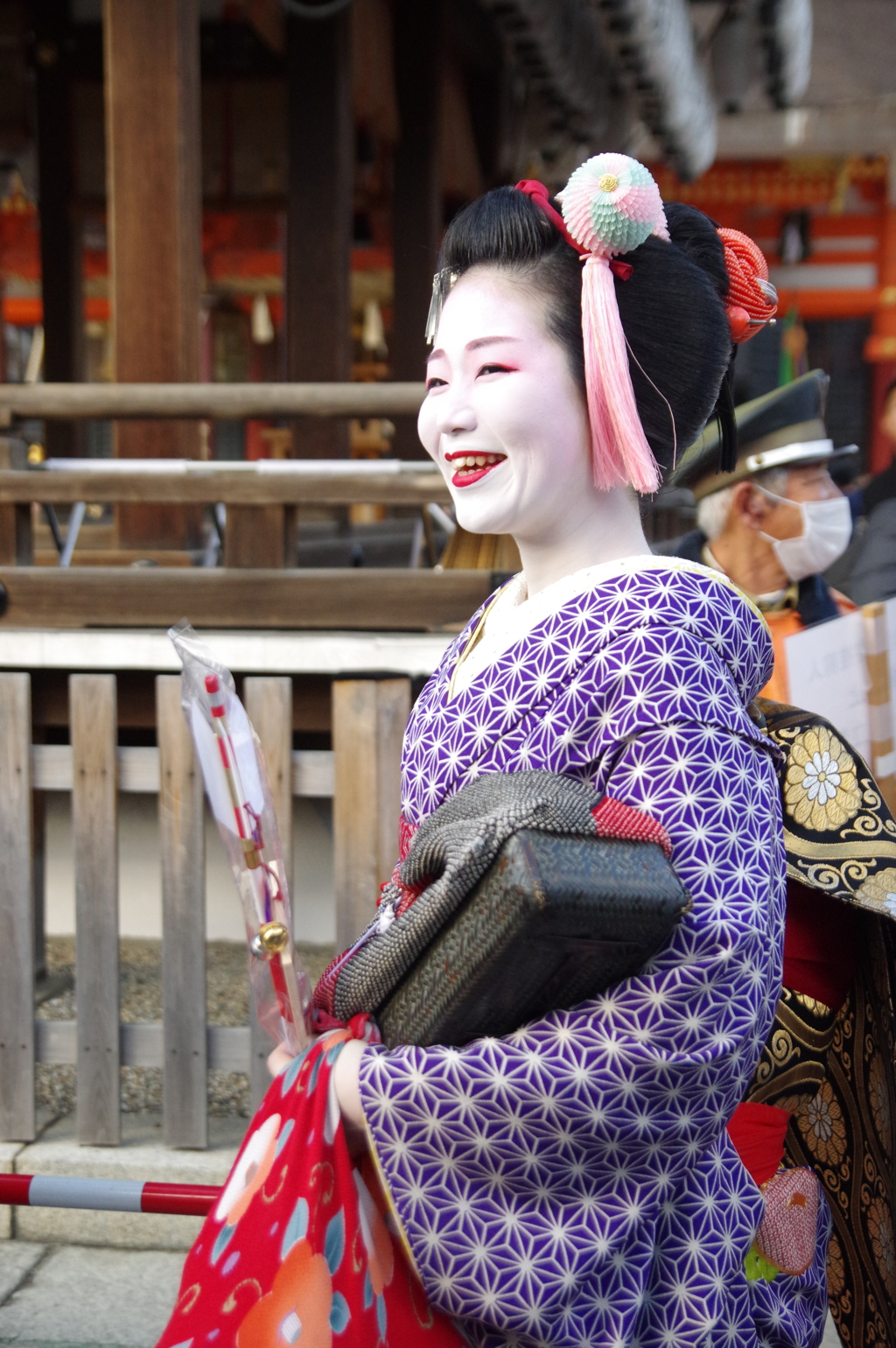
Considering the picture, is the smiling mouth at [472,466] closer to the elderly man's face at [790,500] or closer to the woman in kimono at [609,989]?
the woman in kimono at [609,989]

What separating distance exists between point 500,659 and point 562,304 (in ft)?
1.26

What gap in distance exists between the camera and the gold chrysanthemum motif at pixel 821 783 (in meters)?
1.51

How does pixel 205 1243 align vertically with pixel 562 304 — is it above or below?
below

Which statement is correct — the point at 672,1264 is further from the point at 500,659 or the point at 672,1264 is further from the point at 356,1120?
the point at 500,659

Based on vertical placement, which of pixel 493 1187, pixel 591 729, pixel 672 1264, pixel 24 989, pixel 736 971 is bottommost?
pixel 24 989

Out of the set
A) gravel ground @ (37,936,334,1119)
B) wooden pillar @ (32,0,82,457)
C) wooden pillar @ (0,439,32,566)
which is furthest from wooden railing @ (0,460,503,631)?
wooden pillar @ (32,0,82,457)

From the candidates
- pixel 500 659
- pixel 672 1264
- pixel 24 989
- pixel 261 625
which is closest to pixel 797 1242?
pixel 672 1264

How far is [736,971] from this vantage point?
1102mm

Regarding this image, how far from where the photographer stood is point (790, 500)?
3.00 m

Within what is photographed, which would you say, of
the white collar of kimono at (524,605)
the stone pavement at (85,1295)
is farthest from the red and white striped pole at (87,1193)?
the white collar of kimono at (524,605)

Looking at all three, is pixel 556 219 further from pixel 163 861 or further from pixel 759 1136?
pixel 163 861

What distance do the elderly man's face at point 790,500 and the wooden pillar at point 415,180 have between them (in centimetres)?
519

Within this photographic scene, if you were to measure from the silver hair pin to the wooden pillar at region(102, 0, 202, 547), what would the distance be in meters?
2.80

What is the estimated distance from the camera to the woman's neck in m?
1.36
